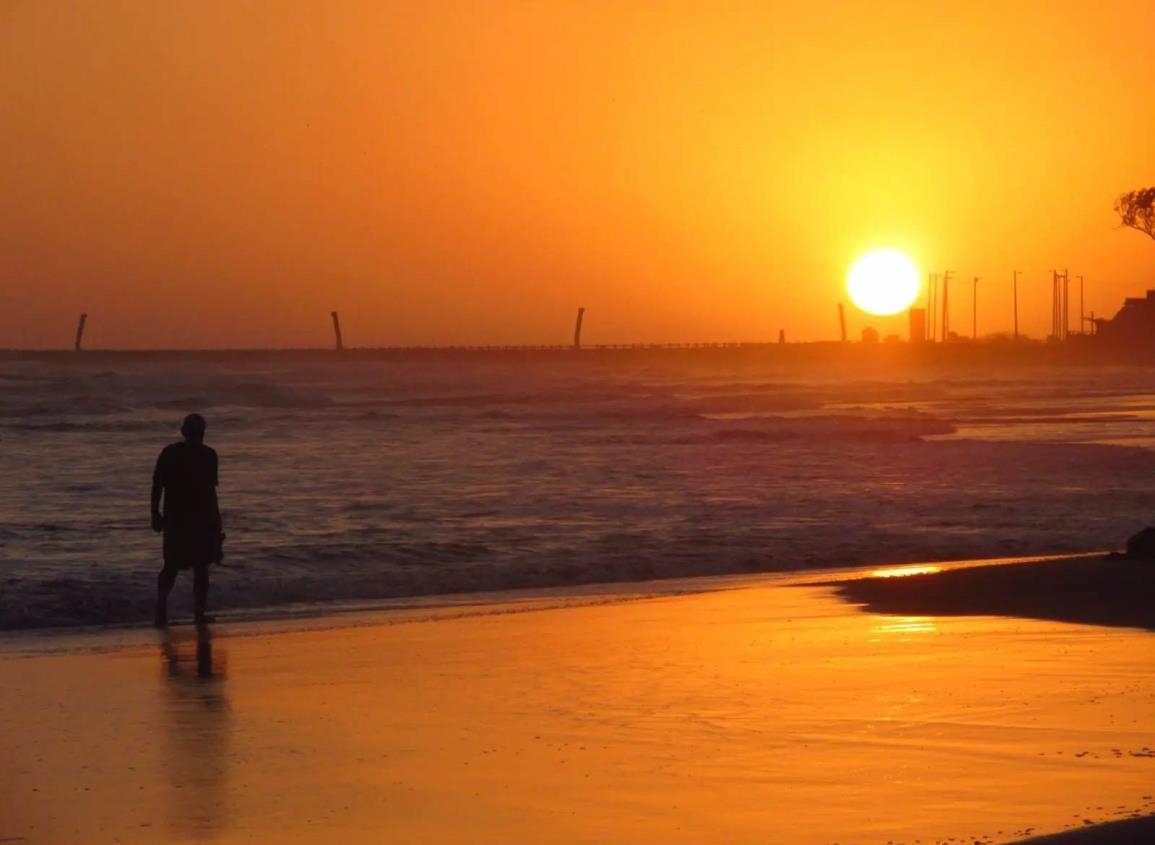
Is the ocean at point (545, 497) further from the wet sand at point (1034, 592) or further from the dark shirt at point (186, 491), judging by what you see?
the wet sand at point (1034, 592)

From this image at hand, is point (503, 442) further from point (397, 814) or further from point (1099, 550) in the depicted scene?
point (397, 814)

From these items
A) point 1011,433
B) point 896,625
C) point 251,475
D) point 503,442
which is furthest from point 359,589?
point 1011,433

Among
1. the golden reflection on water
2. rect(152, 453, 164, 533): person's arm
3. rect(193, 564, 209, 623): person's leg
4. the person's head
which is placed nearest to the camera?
rect(152, 453, 164, 533): person's arm

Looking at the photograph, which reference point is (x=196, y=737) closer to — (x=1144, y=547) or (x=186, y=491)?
(x=186, y=491)

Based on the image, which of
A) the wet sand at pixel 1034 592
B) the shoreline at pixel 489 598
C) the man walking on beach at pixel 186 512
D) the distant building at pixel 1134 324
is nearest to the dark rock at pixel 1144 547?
the wet sand at pixel 1034 592

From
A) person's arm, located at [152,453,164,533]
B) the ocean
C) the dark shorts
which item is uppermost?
person's arm, located at [152,453,164,533]

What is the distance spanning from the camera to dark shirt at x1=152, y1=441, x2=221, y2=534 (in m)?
12.7

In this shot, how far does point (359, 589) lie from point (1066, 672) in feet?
27.2

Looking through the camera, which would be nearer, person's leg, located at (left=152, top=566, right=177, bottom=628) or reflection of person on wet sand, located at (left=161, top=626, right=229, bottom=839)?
reflection of person on wet sand, located at (left=161, top=626, right=229, bottom=839)

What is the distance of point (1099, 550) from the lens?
18.6 meters

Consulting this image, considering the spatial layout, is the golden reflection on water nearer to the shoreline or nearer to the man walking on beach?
the shoreline

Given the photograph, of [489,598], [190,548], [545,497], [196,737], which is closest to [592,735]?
[196,737]

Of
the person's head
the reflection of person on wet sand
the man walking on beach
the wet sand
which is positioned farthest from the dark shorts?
the wet sand

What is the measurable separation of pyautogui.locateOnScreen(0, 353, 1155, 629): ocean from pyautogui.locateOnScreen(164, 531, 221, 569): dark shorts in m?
1.17
